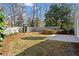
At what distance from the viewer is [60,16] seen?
8.13 m

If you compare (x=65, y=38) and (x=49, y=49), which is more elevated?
(x=65, y=38)

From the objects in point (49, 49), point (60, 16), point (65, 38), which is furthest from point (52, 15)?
point (49, 49)

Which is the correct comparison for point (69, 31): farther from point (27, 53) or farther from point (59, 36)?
point (27, 53)

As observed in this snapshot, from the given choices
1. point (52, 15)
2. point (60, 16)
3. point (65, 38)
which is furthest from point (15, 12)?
point (65, 38)

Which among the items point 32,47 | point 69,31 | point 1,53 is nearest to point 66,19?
point 69,31

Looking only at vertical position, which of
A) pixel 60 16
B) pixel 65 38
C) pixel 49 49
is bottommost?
pixel 49 49

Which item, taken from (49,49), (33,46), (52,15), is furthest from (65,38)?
(33,46)

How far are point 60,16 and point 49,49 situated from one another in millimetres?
596

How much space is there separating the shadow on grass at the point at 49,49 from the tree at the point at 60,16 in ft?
1.03

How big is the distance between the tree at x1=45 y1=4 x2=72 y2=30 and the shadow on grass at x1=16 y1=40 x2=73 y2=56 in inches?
12.4

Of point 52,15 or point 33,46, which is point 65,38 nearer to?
point 52,15

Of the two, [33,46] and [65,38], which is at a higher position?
[65,38]

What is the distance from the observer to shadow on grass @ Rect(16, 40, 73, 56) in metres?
8.12

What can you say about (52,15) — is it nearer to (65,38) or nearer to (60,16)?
(60,16)
